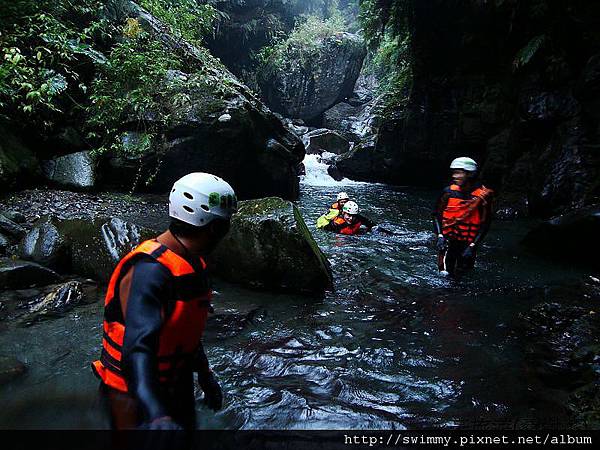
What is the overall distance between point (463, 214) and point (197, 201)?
16.6 feet

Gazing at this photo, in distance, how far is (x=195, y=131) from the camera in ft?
34.9

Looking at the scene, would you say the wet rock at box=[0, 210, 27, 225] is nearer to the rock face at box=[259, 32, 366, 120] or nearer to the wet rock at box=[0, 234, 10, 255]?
the wet rock at box=[0, 234, 10, 255]

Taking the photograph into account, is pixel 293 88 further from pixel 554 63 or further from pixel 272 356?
pixel 272 356

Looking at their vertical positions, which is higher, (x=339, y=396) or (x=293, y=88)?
(x=293, y=88)

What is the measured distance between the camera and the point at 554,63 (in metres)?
11.2

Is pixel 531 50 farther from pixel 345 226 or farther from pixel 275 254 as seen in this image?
pixel 275 254

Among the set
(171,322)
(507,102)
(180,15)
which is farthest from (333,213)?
(180,15)

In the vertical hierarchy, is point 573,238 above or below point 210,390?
above

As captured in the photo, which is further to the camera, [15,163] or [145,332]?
[15,163]

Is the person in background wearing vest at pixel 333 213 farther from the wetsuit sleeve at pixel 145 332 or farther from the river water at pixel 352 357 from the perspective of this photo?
the wetsuit sleeve at pixel 145 332

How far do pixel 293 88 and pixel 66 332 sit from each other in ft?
87.0

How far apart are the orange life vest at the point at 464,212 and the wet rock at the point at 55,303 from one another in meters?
5.29

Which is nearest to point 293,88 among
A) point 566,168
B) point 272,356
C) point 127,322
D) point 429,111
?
point 429,111

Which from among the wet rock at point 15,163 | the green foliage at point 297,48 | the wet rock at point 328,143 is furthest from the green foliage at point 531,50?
the green foliage at point 297,48
